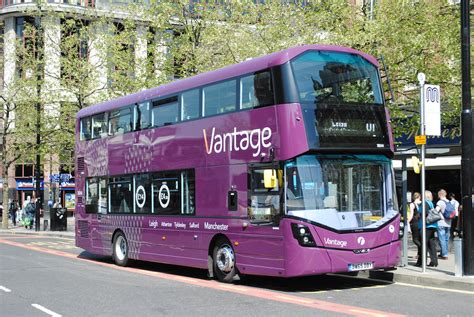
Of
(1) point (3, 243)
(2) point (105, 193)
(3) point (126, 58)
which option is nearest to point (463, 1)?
(2) point (105, 193)

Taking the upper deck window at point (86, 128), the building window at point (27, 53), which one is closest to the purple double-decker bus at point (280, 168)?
the upper deck window at point (86, 128)

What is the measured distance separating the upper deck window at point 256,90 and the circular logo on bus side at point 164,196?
3.33 meters

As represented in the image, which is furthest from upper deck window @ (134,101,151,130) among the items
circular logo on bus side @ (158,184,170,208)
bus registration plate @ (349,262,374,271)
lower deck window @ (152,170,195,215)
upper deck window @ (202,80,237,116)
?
bus registration plate @ (349,262,374,271)

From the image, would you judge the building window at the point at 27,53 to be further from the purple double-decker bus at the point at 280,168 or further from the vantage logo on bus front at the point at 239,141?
the vantage logo on bus front at the point at 239,141

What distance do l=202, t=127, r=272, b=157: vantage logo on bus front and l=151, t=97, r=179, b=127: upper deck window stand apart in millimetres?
1375

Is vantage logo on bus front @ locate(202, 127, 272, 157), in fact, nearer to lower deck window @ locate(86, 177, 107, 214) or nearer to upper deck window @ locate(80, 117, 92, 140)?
lower deck window @ locate(86, 177, 107, 214)

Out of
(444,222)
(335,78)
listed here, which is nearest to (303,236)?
(335,78)

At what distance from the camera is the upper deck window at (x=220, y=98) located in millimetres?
12094

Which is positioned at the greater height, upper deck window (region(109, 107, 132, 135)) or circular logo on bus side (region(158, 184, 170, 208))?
upper deck window (region(109, 107, 132, 135))

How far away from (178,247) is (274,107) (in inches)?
176

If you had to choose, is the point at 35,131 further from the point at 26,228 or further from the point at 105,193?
the point at 105,193

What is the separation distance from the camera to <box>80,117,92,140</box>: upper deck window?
1794cm

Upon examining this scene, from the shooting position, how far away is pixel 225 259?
40.1 ft

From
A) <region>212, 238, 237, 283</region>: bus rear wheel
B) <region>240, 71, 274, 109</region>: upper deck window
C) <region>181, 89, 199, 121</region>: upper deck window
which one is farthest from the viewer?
<region>181, 89, 199, 121</region>: upper deck window
